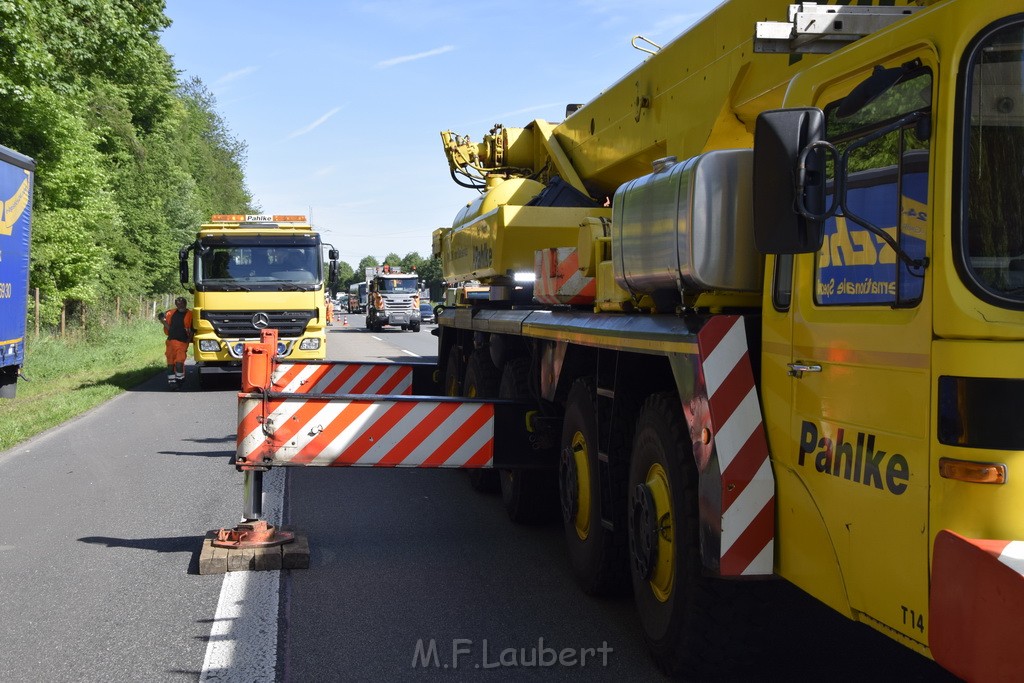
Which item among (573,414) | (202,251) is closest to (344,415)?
(573,414)

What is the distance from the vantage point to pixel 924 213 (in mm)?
3240

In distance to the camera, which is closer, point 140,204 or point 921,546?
point 921,546

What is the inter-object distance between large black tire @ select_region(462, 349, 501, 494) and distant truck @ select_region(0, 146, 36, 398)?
8.00m

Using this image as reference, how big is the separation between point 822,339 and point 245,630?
3151 millimetres

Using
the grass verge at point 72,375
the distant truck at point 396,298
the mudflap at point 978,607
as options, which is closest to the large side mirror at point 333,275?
the grass verge at point 72,375

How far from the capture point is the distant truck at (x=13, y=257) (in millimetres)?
14453

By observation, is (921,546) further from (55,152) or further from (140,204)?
(140,204)

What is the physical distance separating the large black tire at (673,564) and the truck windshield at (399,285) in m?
46.7

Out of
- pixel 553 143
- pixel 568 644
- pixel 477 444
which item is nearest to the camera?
pixel 568 644

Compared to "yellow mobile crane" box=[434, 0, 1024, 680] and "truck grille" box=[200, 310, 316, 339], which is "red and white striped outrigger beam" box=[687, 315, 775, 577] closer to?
"yellow mobile crane" box=[434, 0, 1024, 680]

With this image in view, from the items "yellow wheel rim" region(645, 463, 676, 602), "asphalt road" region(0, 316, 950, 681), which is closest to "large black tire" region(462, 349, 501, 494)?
"asphalt road" region(0, 316, 950, 681)

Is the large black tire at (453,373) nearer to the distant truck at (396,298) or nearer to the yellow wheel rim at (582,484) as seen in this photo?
the yellow wheel rim at (582,484)

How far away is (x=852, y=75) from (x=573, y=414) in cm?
305

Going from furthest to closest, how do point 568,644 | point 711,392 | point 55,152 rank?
1. point 55,152
2. point 568,644
3. point 711,392
